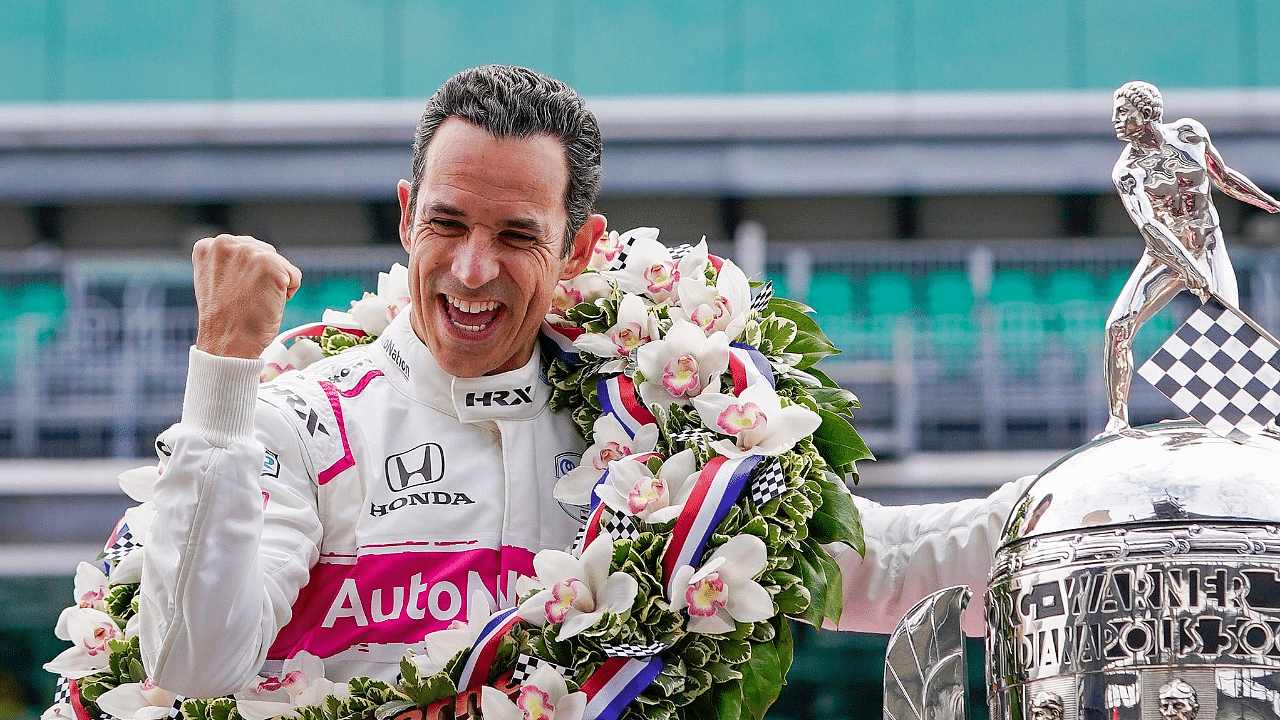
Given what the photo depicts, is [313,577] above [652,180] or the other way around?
the other way around

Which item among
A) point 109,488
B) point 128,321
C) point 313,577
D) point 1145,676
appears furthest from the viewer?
point 128,321

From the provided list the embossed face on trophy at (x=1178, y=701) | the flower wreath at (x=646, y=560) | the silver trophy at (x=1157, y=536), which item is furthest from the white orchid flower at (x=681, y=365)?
the embossed face on trophy at (x=1178, y=701)

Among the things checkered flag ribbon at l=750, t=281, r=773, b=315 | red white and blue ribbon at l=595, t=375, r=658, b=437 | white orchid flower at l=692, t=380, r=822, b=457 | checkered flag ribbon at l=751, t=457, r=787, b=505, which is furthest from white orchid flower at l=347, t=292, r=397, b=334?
checkered flag ribbon at l=751, t=457, r=787, b=505

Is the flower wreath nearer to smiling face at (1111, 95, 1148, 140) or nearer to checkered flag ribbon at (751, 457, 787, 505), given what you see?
checkered flag ribbon at (751, 457, 787, 505)

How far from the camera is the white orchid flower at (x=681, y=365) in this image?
2457 millimetres

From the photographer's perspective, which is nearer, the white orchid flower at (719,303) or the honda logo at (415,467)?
the honda logo at (415,467)

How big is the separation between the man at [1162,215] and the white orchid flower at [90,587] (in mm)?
1605

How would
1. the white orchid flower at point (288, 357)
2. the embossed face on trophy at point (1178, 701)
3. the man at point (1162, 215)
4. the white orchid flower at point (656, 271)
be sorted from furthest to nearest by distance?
the white orchid flower at point (288, 357)
the white orchid flower at point (656, 271)
the man at point (1162, 215)
the embossed face on trophy at point (1178, 701)

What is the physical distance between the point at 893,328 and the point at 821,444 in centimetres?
718

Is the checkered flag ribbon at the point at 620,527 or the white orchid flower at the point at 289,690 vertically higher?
the checkered flag ribbon at the point at 620,527

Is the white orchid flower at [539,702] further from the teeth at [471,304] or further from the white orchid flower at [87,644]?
the white orchid flower at [87,644]

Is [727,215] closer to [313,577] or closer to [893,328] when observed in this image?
[893,328]

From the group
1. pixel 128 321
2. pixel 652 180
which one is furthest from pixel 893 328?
pixel 128 321

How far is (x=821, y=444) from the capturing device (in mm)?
2541
